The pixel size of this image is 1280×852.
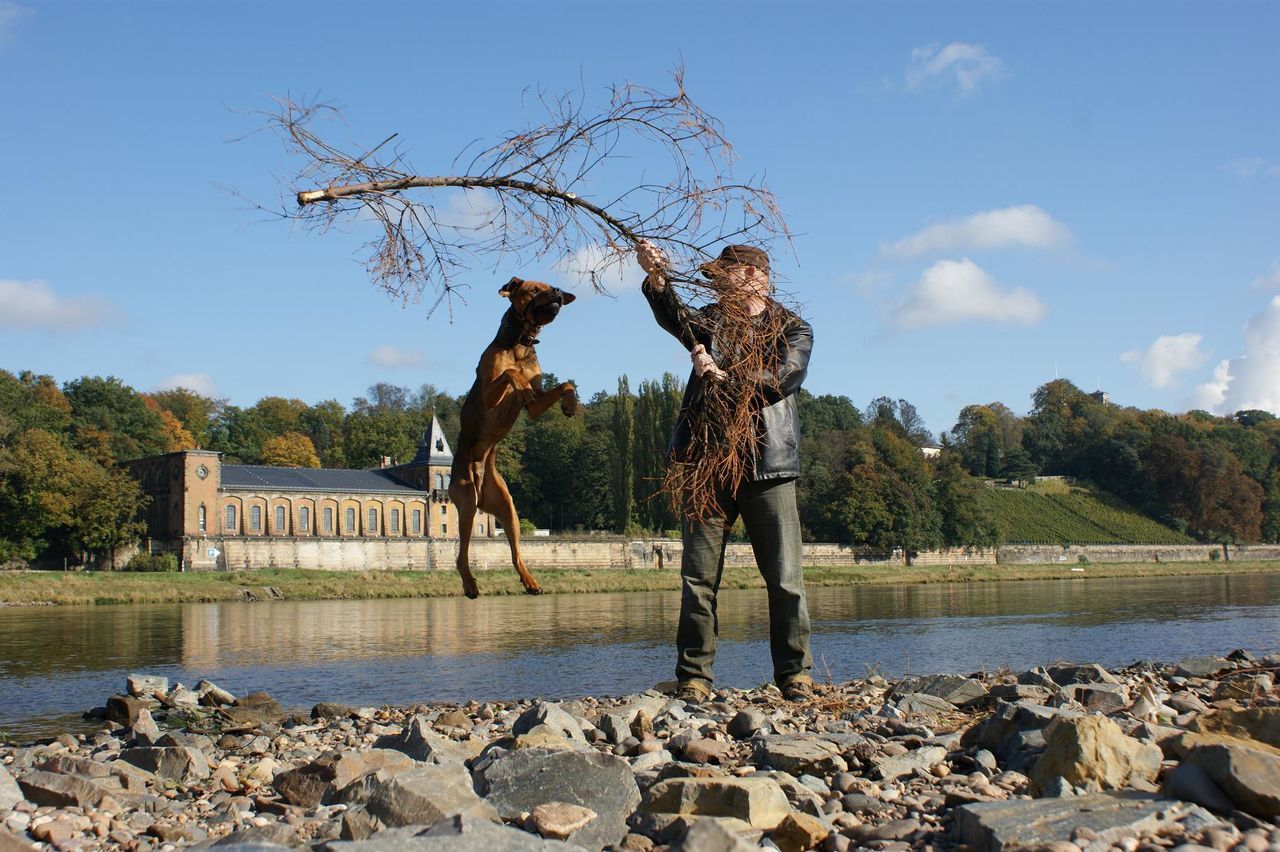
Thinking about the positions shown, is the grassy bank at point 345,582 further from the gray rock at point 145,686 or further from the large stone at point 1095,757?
the large stone at point 1095,757

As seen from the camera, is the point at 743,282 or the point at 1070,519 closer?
the point at 743,282

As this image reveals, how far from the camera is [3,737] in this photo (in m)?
11.2

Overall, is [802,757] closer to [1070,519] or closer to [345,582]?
[345,582]

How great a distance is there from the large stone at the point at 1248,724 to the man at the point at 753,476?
11.5ft

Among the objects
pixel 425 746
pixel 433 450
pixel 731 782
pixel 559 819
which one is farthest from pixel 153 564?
pixel 731 782

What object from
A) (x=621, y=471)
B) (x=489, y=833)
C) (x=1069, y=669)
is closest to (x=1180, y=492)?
(x=621, y=471)

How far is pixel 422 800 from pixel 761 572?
4583mm

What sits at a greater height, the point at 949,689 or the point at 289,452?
the point at 289,452

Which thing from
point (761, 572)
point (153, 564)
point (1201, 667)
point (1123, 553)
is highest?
point (761, 572)

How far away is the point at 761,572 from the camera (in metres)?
9.36

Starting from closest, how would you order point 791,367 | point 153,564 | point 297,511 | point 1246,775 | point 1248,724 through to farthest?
point 1246,775, point 1248,724, point 791,367, point 153,564, point 297,511

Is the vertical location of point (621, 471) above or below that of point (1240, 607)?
above

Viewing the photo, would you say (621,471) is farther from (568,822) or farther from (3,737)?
(568,822)

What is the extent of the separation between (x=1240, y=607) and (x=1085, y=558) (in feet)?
233
